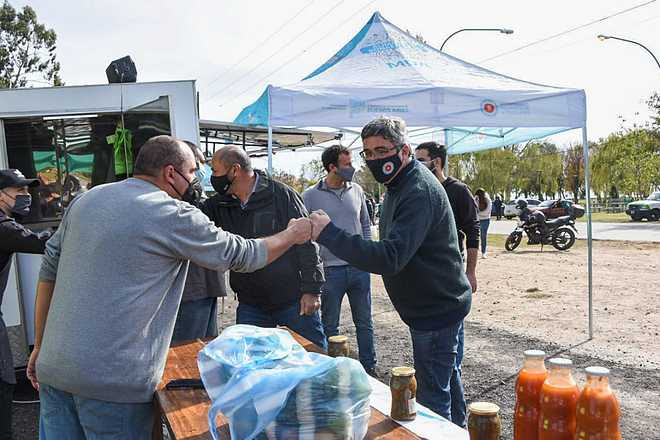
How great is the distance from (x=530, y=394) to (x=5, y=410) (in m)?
3.20

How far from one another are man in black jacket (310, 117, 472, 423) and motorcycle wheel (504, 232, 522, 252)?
44.7 ft

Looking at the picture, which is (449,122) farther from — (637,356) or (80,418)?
(80,418)

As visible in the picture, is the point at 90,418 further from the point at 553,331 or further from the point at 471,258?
the point at 553,331

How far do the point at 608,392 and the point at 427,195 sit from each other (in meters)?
1.34

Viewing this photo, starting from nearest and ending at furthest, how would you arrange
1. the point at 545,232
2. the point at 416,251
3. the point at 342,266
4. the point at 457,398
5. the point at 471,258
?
1. the point at 416,251
2. the point at 457,398
3. the point at 471,258
4. the point at 342,266
5. the point at 545,232

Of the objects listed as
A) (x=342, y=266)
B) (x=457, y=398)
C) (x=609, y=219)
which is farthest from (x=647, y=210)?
(x=457, y=398)

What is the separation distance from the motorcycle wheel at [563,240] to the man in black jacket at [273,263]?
44.7ft

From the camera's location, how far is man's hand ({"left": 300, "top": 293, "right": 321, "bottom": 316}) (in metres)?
3.52

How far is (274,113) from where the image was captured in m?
4.88

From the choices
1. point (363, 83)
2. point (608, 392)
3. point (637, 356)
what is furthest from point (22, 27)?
point (608, 392)

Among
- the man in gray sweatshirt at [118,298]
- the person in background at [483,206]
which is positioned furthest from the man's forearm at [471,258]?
the person in background at [483,206]

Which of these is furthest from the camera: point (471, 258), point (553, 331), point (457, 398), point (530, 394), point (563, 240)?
point (563, 240)

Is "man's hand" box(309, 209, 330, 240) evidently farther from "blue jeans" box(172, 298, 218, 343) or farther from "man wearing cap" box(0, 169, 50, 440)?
"man wearing cap" box(0, 169, 50, 440)

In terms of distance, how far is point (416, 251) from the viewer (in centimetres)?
258
